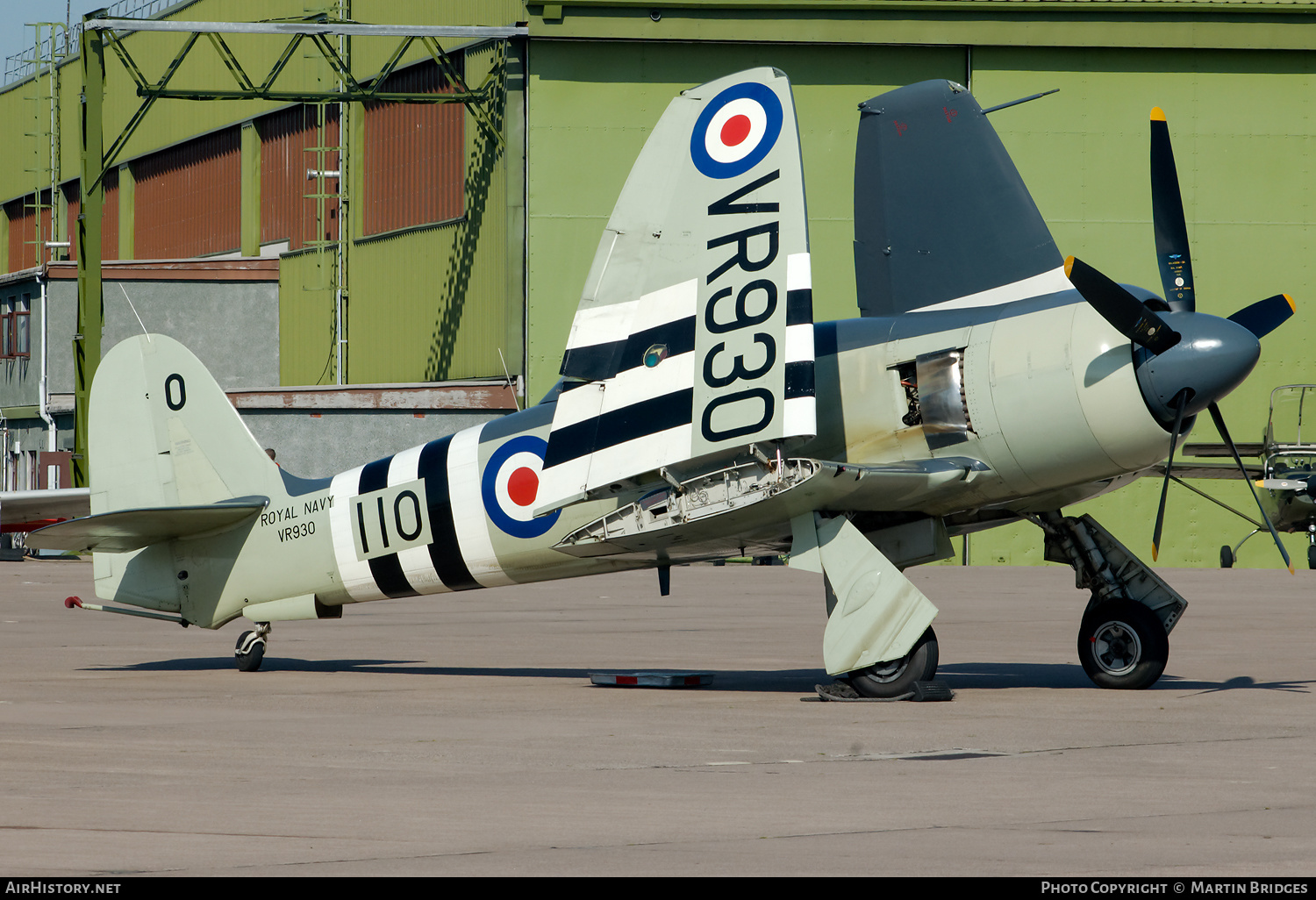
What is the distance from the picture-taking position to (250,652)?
1535cm

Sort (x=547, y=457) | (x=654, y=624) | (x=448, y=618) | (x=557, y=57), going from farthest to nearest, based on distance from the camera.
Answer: (x=557, y=57)
(x=448, y=618)
(x=654, y=624)
(x=547, y=457)

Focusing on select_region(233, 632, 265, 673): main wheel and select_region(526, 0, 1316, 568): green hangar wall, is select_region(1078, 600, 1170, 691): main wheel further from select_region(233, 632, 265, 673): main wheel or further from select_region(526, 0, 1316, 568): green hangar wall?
select_region(526, 0, 1316, 568): green hangar wall

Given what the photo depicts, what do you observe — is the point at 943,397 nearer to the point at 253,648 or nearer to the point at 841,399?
the point at 841,399

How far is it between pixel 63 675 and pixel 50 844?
29.7 ft

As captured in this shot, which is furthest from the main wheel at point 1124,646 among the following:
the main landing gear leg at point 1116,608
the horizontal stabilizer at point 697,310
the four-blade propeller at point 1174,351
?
the horizontal stabilizer at point 697,310

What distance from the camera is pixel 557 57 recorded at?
36.7m

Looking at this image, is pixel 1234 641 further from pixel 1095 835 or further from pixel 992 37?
pixel 992 37

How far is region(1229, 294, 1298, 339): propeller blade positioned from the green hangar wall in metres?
23.5

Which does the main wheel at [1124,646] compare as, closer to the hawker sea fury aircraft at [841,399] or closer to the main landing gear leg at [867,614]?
the hawker sea fury aircraft at [841,399]

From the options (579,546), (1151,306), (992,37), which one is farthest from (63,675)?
(992,37)

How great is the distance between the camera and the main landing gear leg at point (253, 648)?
50.3 ft

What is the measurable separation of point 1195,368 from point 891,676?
10.7ft

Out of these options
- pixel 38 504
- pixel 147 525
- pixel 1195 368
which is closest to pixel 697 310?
pixel 1195 368

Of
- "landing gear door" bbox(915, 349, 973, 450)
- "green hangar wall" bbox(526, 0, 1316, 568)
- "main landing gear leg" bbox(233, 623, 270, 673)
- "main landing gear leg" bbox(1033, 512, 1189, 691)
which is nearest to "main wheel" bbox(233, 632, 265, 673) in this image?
"main landing gear leg" bbox(233, 623, 270, 673)
